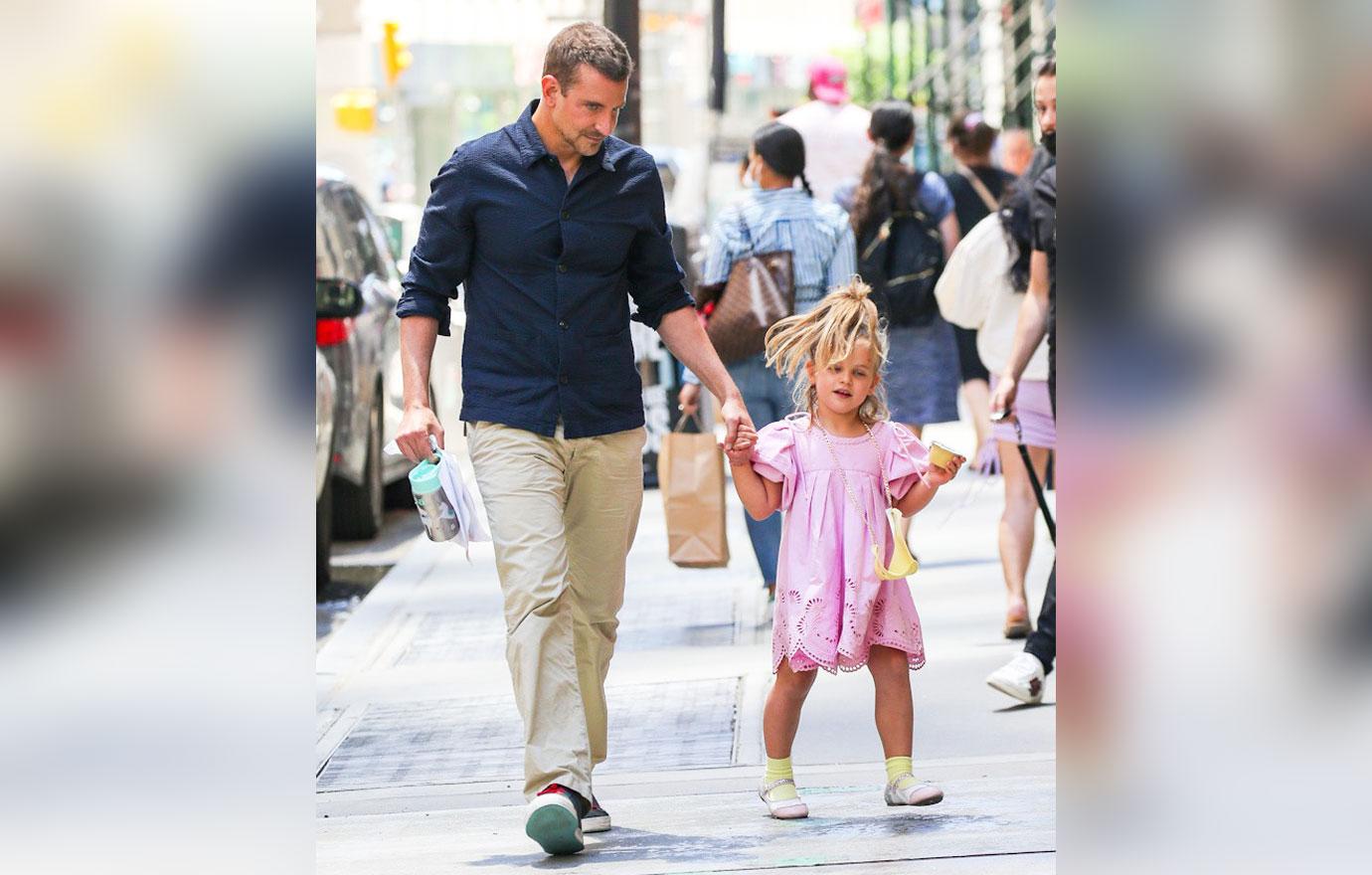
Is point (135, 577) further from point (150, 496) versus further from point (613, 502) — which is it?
point (613, 502)

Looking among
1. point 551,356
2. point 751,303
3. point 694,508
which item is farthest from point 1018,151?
point 551,356

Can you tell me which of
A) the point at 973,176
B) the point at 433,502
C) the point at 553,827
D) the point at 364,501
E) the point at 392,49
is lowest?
the point at 364,501

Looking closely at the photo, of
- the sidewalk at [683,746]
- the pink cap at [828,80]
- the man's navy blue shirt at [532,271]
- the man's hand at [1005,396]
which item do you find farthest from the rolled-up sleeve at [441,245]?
the pink cap at [828,80]

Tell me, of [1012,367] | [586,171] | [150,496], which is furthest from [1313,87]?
[1012,367]

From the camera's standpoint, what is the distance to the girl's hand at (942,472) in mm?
5418

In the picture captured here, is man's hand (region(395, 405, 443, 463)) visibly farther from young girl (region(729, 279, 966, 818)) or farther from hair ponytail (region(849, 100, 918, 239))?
hair ponytail (region(849, 100, 918, 239))

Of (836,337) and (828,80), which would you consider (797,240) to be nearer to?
(836,337)

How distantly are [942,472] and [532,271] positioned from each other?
1173 mm

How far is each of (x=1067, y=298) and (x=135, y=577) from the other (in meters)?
1.26

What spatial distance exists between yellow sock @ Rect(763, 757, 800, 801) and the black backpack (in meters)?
4.04

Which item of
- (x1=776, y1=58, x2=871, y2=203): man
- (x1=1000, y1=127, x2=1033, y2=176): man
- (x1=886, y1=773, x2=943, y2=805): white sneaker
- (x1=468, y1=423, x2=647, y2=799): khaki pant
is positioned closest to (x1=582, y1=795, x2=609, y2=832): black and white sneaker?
(x1=468, y1=423, x2=647, y2=799): khaki pant

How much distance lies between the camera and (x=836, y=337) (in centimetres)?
545

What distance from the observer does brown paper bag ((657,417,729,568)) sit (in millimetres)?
8039

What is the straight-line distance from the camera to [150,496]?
2643mm
